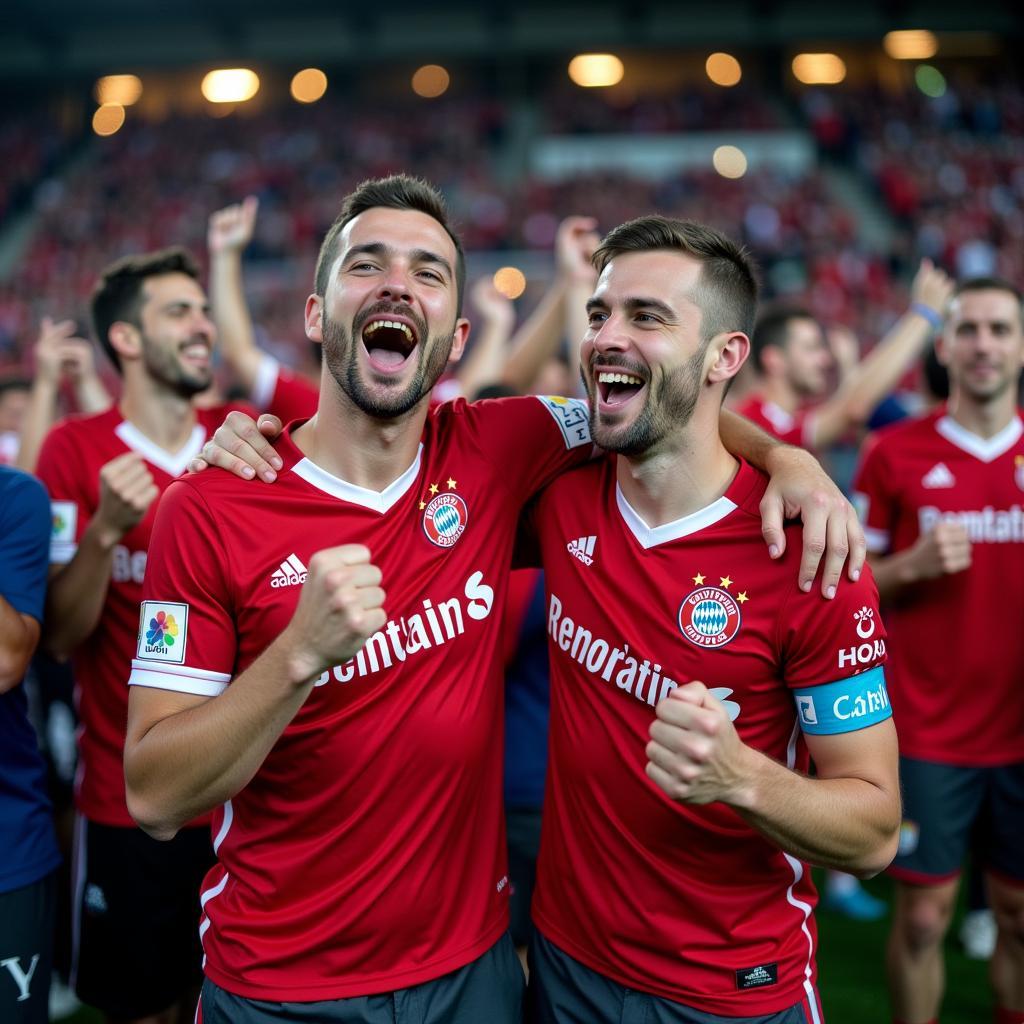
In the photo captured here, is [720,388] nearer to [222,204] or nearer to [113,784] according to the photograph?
[113,784]

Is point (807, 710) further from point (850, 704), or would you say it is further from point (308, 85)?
point (308, 85)

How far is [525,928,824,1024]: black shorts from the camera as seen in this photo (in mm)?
2271

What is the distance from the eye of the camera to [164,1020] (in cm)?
346

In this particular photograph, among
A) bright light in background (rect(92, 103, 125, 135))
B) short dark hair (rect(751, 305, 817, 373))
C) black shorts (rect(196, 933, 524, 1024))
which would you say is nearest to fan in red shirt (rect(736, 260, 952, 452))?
short dark hair (rect(751, 305, 817, 373))

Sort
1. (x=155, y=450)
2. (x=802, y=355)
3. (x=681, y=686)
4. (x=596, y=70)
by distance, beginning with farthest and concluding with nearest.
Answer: (x=596, y=70)
(x=802, y=355)
(x=155, y=450)
(x=681, y=686)

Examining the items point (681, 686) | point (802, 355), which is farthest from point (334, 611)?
point (802, 355)

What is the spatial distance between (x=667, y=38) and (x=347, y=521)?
27916 mm

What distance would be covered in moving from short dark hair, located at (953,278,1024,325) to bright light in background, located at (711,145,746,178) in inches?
871

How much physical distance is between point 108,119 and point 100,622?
99.9 ft

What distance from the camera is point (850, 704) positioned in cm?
220

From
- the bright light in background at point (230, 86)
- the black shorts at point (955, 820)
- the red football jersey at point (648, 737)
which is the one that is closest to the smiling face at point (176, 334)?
the red football jersey at point (648, 737)

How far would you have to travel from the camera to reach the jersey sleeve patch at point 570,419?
274 centimetres

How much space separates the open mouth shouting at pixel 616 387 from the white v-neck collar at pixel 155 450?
179 cm

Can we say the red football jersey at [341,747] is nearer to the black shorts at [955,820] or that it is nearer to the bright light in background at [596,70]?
the black shorts at [955,820]
